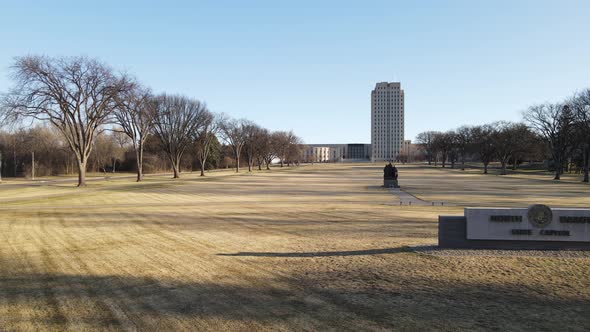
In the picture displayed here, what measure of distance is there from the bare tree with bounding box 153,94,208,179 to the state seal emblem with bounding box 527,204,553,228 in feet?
176

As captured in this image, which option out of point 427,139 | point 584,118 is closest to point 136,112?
point 584,118

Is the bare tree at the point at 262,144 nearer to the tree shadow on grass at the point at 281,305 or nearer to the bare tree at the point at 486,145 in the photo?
the bare tree at the point at 486,145

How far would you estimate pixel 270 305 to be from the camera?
647 centimetres

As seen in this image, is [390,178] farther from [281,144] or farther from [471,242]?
[281,144]

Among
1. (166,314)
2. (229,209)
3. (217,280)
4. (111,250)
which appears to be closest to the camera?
(166,314)

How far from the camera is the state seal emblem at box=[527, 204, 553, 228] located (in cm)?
1003

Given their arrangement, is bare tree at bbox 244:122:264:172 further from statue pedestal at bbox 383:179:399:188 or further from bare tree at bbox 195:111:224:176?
statue pedestal at bbox 383:179:399:188

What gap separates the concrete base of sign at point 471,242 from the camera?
10.1 meters

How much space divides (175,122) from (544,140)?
60.5 metres

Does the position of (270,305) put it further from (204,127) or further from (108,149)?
(108,149)

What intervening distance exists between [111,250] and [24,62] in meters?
30.9

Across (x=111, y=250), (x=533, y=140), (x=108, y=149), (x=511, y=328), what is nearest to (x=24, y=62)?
(x=111, y=250)

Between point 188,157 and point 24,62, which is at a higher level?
point 24,62

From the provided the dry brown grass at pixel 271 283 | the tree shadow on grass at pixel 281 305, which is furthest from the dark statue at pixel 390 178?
the tree shadow on grass at pixel 281 305
